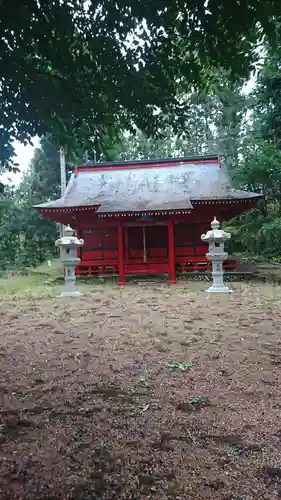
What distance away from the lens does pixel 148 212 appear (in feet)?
41.9

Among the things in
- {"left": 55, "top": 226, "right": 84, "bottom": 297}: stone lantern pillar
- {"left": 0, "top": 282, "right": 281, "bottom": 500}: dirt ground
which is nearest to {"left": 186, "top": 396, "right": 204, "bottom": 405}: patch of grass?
{"left": 0, "top": 282, "right": 281, "bottom": 500}: dirt ground

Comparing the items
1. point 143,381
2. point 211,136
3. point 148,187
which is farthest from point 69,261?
point 211,136

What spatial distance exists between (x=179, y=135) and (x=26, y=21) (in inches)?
69.7

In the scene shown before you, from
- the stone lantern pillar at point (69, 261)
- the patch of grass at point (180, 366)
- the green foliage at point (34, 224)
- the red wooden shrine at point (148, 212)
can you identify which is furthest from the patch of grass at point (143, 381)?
the green foliage at point (34, 224)

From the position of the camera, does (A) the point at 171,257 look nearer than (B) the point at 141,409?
No

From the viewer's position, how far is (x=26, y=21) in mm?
2705

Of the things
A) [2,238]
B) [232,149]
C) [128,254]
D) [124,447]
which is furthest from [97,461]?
[232,149]

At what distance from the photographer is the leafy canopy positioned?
2.61 metres

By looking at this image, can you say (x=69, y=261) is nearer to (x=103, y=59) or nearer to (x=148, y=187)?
(x=148, y=187)

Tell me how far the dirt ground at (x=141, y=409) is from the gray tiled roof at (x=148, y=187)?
24.9 feet

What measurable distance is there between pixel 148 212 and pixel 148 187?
2.65 meters

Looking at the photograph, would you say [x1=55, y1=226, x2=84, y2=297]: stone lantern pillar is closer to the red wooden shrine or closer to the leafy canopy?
the red wooden shrine

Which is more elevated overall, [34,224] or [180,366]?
[34,224]

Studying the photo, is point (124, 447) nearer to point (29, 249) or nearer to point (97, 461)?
point (97, 461)
